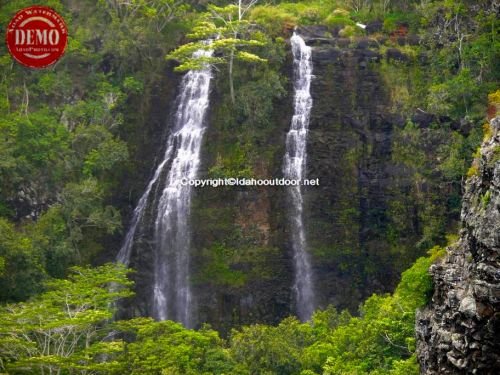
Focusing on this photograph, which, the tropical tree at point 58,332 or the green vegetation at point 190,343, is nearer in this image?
the tropical tree at point 58,332

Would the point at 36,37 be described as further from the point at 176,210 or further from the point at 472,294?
the point at 472,294

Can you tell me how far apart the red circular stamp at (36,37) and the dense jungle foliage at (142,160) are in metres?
6.65

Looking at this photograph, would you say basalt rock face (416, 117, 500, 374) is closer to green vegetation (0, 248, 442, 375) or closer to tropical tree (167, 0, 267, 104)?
green vegetation (0, 248, 442, 375)

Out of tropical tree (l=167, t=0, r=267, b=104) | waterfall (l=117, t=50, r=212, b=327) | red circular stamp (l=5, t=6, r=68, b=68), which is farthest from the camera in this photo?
tropical tree (l=167, t=0, r=267, b=104)

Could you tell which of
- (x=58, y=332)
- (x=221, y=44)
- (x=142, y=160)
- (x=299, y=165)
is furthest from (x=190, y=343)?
(x=221, y=44)

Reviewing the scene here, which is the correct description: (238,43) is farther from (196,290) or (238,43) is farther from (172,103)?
(196,290)

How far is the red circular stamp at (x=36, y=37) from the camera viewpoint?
75.3 feet

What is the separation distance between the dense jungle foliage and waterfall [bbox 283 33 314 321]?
0.79 m

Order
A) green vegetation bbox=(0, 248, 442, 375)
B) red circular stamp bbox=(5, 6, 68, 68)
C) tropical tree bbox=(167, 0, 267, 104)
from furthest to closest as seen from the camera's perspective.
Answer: tropical tree bbox=(167, 0, 267, 104), red circular stamp bbox=(5, 6, 68, 68), green vegetation bbox=(0, 248, 442, 375)

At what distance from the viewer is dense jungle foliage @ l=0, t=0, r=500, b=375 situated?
23.1 meters

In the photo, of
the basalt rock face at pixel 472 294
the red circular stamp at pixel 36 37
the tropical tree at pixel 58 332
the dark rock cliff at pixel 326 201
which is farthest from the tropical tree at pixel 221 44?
the basalt rock face at pixel 472 294

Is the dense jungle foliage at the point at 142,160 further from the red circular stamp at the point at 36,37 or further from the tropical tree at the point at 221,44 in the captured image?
the red circular stamp at the point at 36,37

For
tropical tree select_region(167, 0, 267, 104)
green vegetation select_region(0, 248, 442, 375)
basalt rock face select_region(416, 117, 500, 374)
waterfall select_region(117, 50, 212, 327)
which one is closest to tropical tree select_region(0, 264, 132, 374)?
green vegetation select_region(0, 248, 442, 375)

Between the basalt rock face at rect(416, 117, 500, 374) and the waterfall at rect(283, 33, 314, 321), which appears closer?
the basalt rock face at rect(416, 117, 500, 374)
